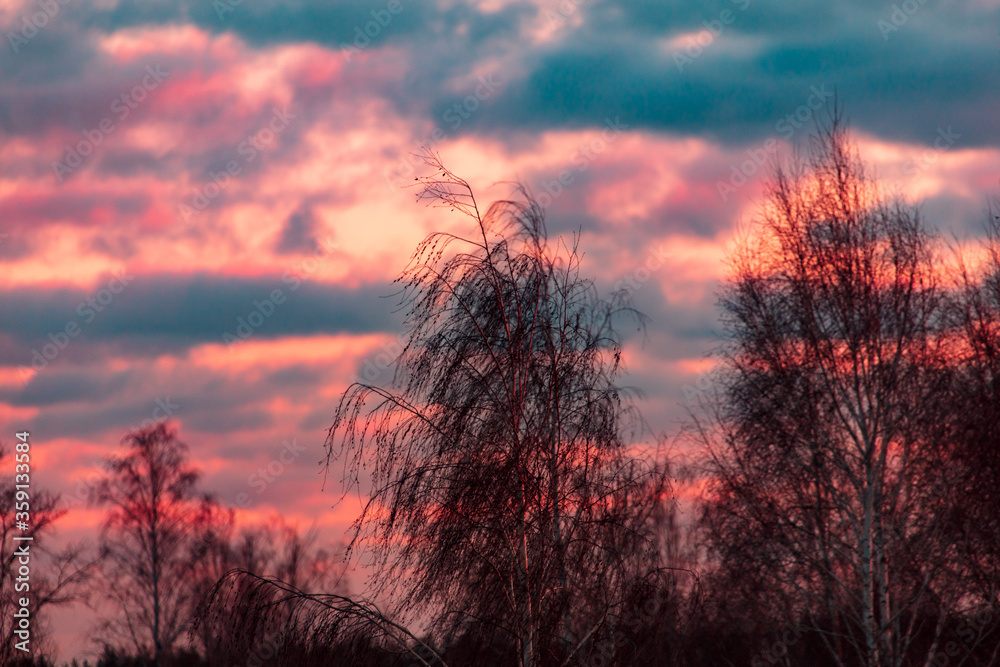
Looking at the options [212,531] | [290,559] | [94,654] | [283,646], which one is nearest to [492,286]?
[283,646]

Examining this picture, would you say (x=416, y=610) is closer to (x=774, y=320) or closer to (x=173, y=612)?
(x=774, y=320)

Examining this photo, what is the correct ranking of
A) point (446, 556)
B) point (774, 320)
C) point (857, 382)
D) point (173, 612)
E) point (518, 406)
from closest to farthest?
1. point (446, 556)
2. point (518, 406)
3. point (857, 382)
4. point (774, 320)
5. point (173, 612)

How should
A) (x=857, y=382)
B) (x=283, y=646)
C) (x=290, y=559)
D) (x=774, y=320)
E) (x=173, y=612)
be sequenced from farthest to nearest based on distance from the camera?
(x=290, y=559), (x=173, y=612), (x=774, y=320), (x=857, y=382), (x=283, y=646)

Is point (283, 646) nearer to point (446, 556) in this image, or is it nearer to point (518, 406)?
point (446, 556)

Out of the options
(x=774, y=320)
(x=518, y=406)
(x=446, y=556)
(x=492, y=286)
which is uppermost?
(x=774, y=320)

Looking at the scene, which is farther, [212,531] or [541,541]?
[212,531]

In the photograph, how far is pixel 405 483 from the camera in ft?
32.3

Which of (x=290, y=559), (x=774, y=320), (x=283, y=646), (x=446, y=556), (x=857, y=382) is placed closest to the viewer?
(x=283, y=646)

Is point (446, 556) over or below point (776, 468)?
below

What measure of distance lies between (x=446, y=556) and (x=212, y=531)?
25122 millimetres

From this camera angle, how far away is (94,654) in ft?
106

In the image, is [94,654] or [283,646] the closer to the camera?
[283,646]

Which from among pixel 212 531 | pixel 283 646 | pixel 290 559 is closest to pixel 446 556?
pixel 283 646

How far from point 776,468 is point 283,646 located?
11407 mm
